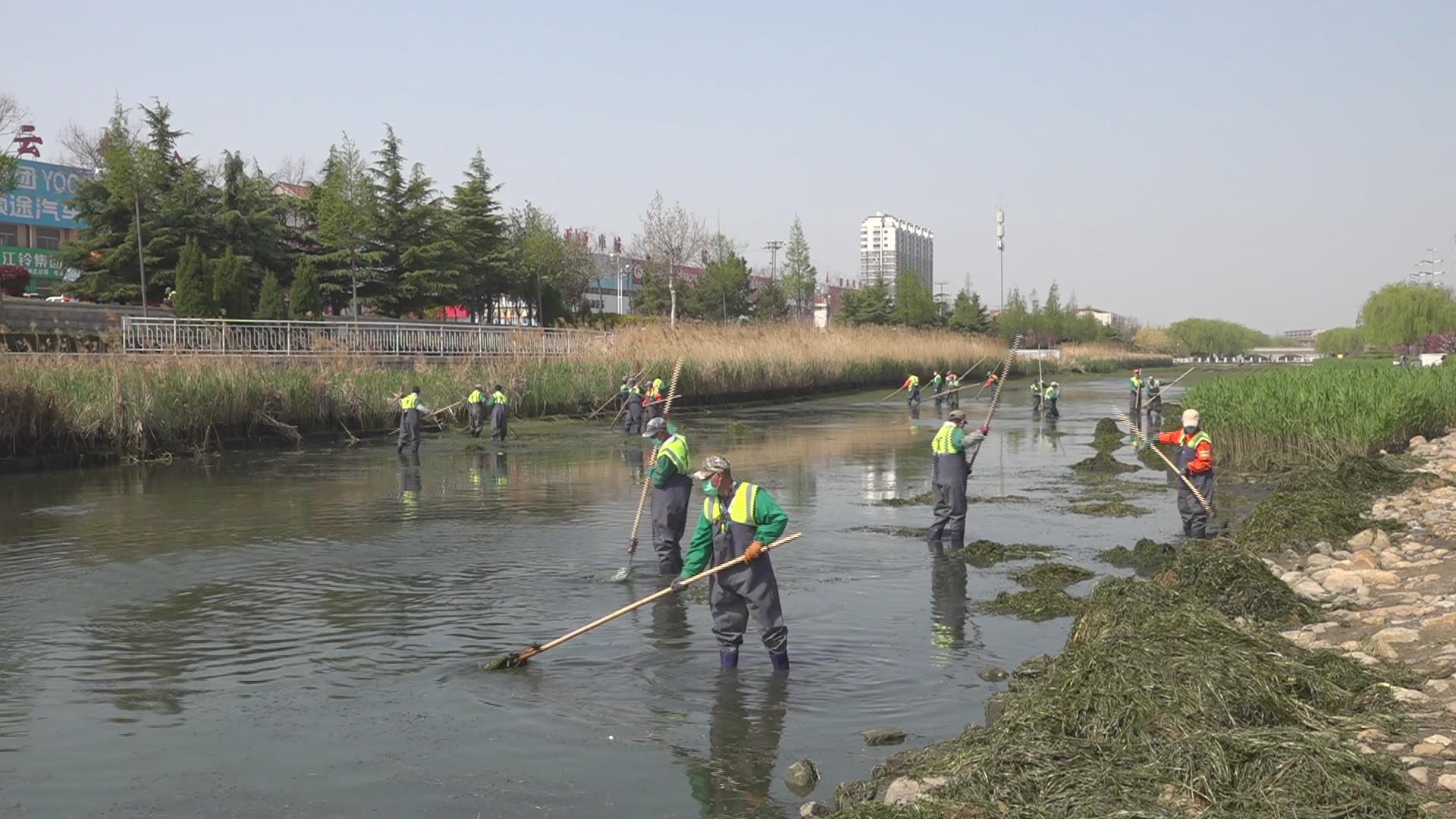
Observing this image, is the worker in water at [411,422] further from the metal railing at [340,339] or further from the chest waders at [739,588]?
the chest waders at [739,588]

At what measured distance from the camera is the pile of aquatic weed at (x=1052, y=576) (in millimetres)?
12656

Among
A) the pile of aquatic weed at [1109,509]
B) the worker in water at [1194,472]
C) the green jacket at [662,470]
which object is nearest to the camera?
the green jacket at [662,470]

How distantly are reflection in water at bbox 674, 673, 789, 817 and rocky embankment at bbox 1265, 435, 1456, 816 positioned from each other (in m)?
3.35

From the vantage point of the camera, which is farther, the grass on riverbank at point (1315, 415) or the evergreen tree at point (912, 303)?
the evergreen tree at point (912, 303)

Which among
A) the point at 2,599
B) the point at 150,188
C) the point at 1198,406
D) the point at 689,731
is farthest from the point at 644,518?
the point at 150,188

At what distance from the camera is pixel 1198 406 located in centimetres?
2552

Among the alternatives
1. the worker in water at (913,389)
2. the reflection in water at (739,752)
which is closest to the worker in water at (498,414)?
the worker in water at (913,389)

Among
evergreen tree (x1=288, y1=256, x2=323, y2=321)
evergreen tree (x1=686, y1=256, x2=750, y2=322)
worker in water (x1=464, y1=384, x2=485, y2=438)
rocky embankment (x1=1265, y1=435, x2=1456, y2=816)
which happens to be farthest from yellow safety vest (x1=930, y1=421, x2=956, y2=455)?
evergreen tree (x1=686, y1=256, x2=750, y2=322)

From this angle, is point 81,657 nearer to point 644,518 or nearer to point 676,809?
point 676,809

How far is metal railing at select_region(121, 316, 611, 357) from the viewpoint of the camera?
1364 inches

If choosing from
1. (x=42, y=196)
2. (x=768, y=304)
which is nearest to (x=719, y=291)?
(x=768, y=304)

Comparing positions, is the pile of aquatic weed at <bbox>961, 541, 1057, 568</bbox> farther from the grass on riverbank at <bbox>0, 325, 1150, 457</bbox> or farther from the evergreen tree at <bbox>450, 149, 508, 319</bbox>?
the evergreen tree at <bbox>450, 149, 508, 319</bbox>

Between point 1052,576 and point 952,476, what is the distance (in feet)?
6.86

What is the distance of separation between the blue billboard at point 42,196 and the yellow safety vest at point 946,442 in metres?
56.9
